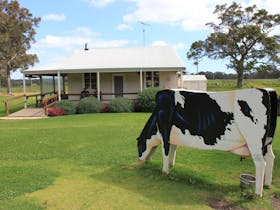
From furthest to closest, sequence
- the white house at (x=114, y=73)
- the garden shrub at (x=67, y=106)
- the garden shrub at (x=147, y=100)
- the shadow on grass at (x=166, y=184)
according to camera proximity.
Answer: the white house at (x=114, y=73)
the garden shrub at (x=147, y=100)
the garden shrub at (x=67, y=106)
the shadow on grass at (x=166, y=184)

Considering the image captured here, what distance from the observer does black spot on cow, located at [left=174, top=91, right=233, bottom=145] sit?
14.9 feet

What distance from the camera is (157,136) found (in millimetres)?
5500

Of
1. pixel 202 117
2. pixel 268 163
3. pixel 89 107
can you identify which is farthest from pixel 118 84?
pixel 268 163

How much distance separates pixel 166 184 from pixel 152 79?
15.8 metres

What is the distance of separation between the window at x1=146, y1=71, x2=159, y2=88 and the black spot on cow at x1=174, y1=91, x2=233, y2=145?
50.9 feet

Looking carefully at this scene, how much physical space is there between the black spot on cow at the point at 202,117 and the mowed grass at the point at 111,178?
38.7 inches

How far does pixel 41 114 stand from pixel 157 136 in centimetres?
1326

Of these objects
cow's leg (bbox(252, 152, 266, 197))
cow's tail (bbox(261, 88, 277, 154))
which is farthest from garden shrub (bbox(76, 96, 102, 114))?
cow's leg (bbox(252, 152, 266, 197))

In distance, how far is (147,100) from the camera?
1712cm

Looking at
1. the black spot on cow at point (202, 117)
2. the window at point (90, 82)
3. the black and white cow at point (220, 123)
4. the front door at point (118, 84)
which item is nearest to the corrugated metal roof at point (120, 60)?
the window at point (90, 82)

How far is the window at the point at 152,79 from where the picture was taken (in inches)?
808

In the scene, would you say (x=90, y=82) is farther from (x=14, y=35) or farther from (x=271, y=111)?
(x=14, y=35)

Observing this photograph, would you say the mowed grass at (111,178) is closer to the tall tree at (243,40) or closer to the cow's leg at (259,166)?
the cow's leg at (259,166)

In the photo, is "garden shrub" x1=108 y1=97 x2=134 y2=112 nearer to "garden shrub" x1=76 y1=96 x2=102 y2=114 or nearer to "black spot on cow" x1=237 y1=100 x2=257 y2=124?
"garden shrub" x1=76 y1=96 x2=102 y2=114
